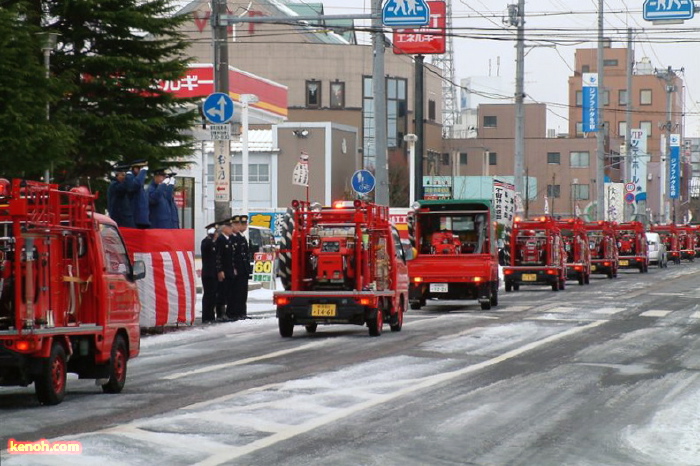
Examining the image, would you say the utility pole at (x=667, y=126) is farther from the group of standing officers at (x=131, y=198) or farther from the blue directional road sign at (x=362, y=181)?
the group of standing officers at (x=131, y=198)

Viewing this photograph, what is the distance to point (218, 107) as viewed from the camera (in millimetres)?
27219

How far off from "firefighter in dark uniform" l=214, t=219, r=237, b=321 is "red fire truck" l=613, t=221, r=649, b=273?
37.0 meters

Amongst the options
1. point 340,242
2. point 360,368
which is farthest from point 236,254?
point 360,368

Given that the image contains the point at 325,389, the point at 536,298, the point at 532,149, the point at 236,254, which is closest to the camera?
the point at 325,389

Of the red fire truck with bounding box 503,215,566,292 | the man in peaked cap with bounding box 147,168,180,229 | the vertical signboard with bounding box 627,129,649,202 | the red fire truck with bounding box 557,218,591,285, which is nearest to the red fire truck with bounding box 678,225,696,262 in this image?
the vertical signboard with bounding box 627,129,649,202

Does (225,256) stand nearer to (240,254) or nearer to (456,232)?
(240,254)

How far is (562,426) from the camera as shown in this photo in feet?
38.9

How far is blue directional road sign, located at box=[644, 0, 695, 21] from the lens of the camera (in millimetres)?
31938

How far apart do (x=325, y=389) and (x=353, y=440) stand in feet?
11.9

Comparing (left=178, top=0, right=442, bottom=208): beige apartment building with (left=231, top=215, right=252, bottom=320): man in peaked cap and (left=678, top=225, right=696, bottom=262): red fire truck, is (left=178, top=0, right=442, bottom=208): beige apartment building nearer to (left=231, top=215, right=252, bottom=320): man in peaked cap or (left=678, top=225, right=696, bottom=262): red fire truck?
(left=678, top=225, right=696, bottom=262): red fire truck

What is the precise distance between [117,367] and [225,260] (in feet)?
38.1

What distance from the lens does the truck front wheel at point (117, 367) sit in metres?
14.4

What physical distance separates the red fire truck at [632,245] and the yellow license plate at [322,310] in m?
40.2

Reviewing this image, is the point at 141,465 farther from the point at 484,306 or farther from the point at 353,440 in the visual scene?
the point at 484,306
